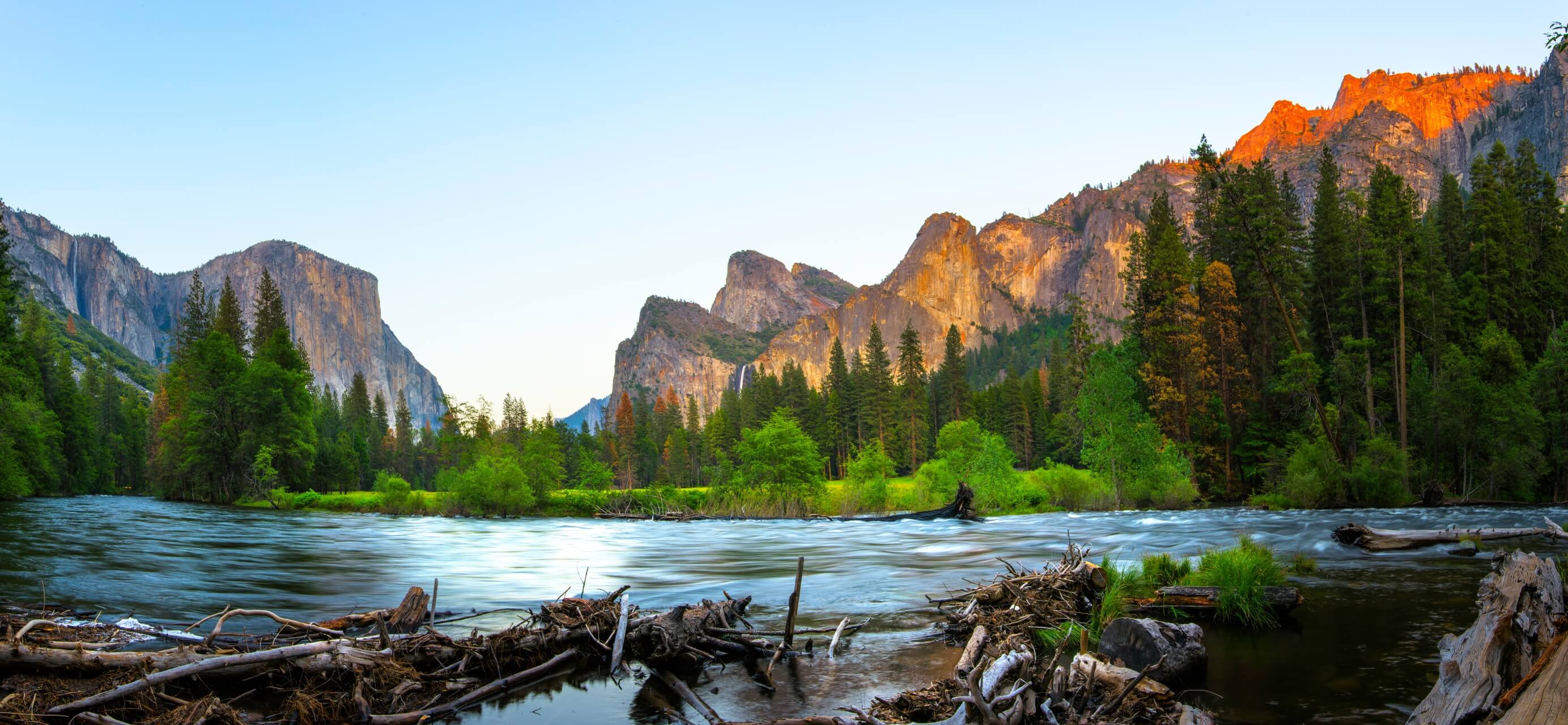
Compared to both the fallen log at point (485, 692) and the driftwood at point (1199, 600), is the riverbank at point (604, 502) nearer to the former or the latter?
the driftwood at point (1199, 600)

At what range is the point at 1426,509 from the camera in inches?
1331

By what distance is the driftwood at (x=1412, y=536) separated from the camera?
828 inches

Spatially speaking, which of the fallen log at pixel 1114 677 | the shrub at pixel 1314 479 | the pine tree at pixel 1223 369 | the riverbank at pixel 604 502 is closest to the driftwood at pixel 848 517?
the riverbank at pixel 604 502

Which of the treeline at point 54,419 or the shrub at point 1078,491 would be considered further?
the shrub at point 1078,491

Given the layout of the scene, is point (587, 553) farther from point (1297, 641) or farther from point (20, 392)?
point (20, 392)

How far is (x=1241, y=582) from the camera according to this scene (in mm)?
12000

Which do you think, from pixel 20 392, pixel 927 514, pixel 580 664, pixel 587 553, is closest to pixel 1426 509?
pixel 927 514

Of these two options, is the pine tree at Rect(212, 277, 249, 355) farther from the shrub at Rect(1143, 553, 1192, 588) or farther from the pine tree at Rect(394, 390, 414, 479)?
the shrub at Rect(1143, 553, 1192, 588)

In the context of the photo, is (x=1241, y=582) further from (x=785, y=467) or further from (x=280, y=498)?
(x=280, y=498)

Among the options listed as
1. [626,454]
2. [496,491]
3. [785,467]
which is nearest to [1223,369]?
[785,467]

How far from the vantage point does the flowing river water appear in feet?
28.8

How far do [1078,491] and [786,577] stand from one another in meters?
29.7

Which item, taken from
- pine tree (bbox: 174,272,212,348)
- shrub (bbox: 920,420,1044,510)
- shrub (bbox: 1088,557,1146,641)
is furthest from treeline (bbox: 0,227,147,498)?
shrub (bbox: 1088,557,1146,641)

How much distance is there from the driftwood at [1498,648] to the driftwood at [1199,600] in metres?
5.44
